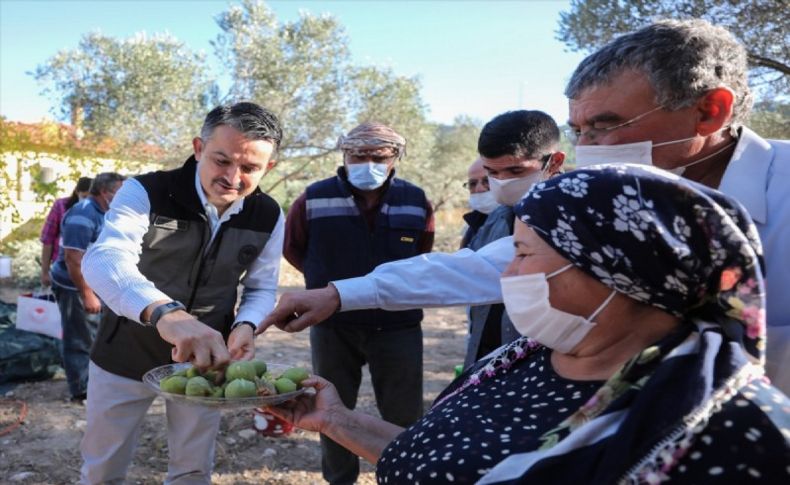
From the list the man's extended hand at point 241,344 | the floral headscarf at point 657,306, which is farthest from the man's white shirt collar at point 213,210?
the floral headscarf at point 657,306

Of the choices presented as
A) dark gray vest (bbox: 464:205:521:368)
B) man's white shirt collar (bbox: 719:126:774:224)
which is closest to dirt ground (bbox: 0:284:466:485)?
dark gray vest (bbox: 464:205:521:368)

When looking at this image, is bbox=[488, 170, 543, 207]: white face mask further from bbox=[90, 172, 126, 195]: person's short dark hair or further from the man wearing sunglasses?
bbox=[90, 172, 126, 195]: person's short dark hair

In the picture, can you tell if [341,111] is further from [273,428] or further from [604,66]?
[604,66]

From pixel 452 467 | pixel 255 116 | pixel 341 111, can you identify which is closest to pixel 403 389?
pixel 255 116

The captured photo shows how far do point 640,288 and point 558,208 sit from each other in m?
0.24

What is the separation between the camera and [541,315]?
1.50 meters

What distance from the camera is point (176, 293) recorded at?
3.12 meters

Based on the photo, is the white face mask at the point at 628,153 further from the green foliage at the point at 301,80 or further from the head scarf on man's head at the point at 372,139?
the green foliage at the point at 301,80

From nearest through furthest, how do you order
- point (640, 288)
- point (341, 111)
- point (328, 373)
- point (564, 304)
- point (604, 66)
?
point (640, 288) < point (564, 304) < point (604, 66) < point (328, 373) < point (341, 111)

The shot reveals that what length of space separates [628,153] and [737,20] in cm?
555

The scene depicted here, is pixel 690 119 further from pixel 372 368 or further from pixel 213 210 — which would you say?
pixel 372 368

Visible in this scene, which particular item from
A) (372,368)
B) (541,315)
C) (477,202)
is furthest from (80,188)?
(541,315)

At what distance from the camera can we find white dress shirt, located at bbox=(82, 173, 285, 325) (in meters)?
2.62

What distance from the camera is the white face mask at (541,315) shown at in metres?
1.46
